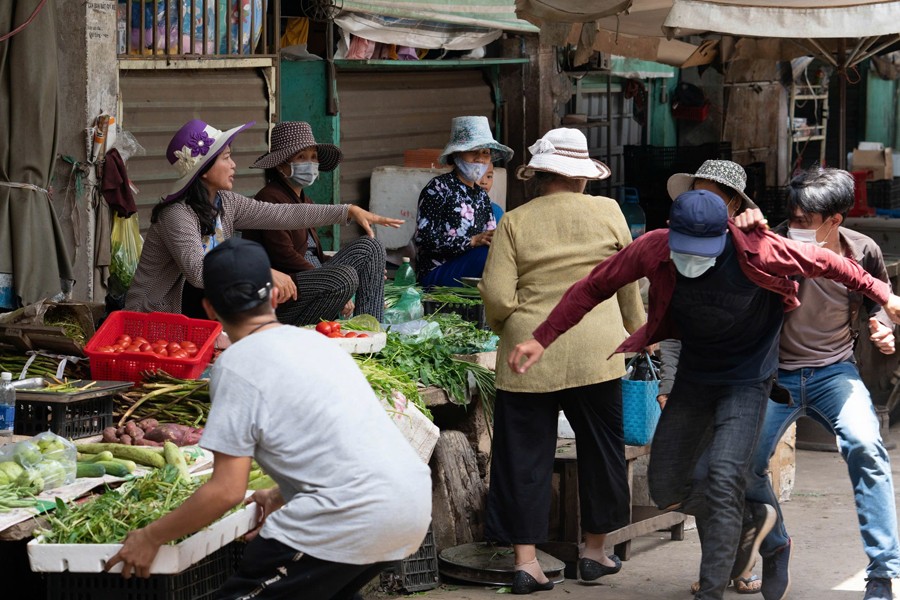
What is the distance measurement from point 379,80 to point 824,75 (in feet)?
25.6

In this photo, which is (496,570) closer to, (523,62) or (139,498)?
(139,498)

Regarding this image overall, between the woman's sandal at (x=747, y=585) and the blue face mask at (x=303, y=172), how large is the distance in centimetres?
308

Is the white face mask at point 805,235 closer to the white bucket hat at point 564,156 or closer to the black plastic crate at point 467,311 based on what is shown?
the white bucket hat at point 564,156

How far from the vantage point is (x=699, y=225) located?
15.2 ft

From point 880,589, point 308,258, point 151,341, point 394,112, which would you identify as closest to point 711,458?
point 880,589

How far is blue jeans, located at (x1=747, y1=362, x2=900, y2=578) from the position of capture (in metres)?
5.17

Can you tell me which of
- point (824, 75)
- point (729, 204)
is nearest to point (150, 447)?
point (729, 204)

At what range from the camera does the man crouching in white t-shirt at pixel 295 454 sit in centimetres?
333

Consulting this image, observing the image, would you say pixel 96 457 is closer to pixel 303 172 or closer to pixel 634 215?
pixel 303 172

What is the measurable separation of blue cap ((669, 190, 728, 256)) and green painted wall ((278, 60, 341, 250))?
5287mm

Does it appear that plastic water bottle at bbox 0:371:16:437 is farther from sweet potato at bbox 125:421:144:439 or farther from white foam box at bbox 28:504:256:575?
white foam box at bbox 28:504:256:575

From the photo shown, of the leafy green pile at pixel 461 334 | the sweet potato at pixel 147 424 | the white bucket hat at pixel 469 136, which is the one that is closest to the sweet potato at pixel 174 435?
the sweet potato at pixel 147 424

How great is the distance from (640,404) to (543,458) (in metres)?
0.58

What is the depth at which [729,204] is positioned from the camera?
18.3 feet
